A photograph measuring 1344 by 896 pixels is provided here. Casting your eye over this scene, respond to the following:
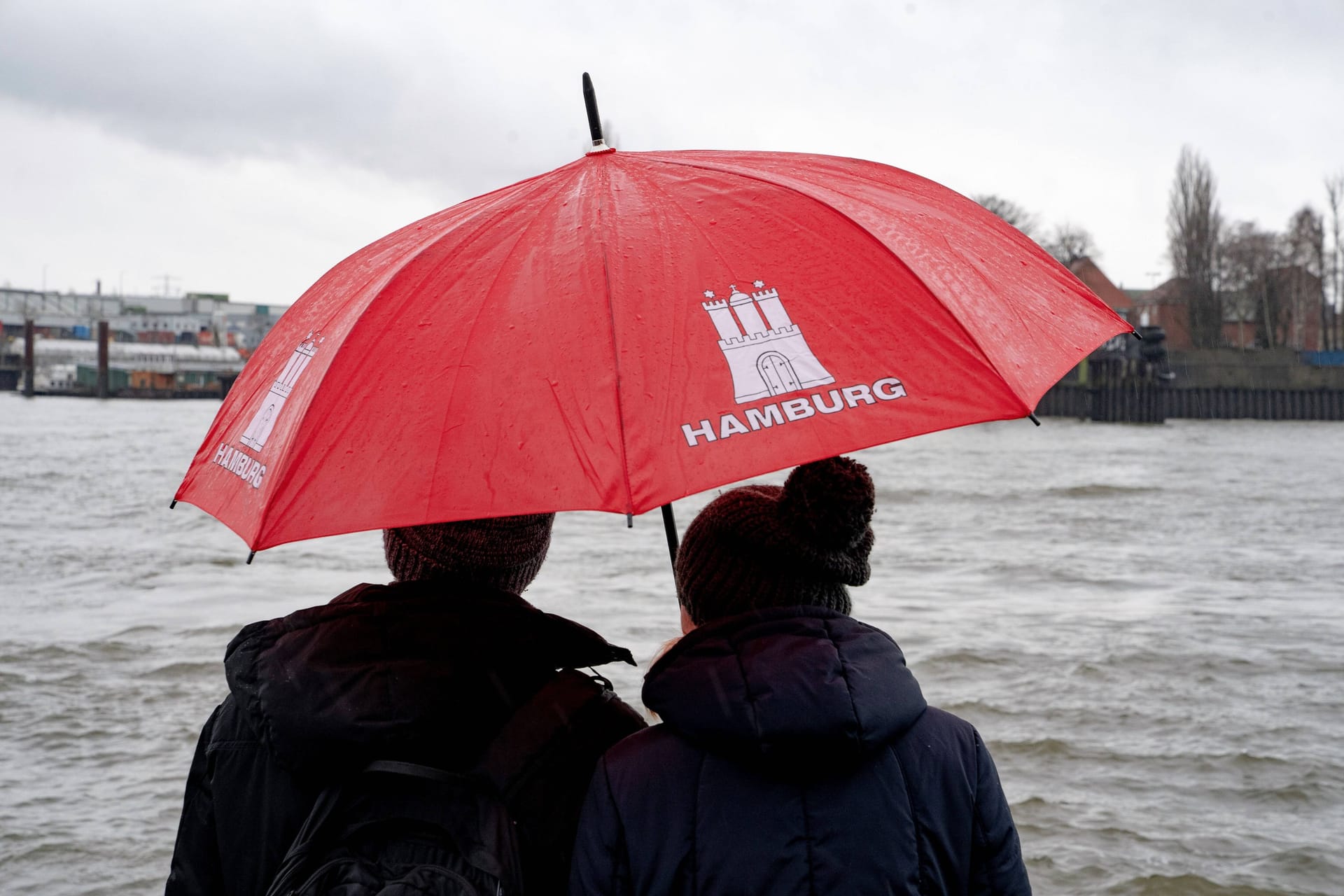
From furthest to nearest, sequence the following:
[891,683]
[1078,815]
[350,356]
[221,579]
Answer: [221,579]
[1078,815]
[350,356]
[891,683]

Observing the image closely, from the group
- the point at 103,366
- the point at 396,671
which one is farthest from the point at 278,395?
the point at 103,366

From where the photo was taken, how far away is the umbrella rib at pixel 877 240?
185cm

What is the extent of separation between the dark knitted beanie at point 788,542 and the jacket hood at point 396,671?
0.72 ft

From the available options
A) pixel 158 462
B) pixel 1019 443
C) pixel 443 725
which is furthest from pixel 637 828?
pixel 1019 443

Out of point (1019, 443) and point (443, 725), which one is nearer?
point (443, 725)

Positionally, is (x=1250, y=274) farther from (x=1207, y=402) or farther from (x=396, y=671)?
(x=396, y=671)

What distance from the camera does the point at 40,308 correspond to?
131625 millimetres

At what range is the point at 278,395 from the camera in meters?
2.12

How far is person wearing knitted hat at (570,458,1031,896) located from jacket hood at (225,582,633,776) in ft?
0.59

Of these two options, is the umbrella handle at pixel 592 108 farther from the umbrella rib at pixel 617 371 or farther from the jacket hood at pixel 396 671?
the jacket hood at pixel 396 671

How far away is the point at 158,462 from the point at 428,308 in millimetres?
32854

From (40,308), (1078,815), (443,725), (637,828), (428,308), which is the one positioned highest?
(40,308)

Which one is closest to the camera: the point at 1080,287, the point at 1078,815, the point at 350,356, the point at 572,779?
the point at 572,779

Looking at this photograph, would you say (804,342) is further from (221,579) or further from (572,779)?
(221,579)
